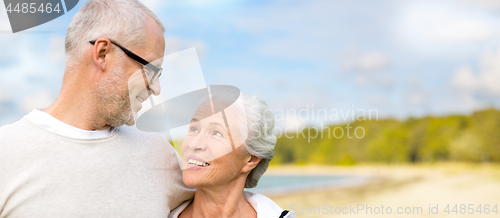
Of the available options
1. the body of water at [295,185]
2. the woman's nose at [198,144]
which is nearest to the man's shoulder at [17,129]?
the woman's nose at [198,144]

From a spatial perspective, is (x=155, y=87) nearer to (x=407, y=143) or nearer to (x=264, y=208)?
(x=264, y=208)

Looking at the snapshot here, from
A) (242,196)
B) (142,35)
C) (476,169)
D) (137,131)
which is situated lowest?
(476,169)

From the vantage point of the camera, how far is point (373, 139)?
49.1 meters

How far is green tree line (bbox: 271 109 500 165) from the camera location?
132ft

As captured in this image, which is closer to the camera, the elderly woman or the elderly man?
the elderly man

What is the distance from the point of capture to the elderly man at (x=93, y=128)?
181 centimetres

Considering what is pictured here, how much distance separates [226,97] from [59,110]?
909 mm

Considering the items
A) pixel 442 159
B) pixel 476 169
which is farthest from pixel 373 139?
pixel 476 169

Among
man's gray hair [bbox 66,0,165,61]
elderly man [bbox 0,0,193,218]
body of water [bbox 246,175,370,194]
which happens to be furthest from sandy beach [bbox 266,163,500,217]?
man's gray hair [bbox 66,0,165,61]

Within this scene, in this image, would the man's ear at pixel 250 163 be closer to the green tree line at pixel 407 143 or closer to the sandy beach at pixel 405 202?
the sandy beach at pixel 405 202

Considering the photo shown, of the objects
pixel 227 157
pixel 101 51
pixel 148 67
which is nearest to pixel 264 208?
pixel 227 157

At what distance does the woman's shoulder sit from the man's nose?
921mm

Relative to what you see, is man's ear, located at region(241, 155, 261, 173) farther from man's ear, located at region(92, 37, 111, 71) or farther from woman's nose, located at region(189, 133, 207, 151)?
man's ear, located at region(92, 37, 111, 71)

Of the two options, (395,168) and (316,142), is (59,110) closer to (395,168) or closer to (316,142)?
(395,168)
